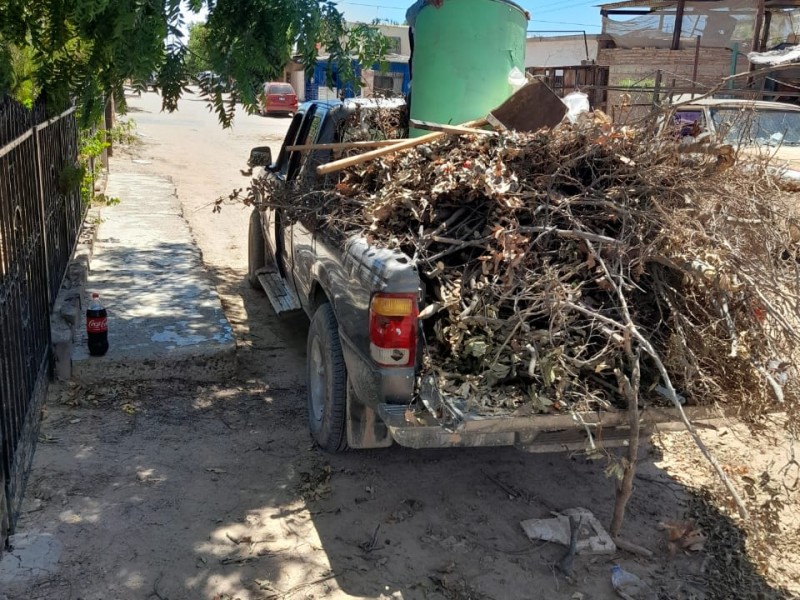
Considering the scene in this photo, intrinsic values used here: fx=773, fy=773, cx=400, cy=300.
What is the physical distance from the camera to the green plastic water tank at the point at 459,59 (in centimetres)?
566

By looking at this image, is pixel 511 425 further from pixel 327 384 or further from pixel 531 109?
pixel 531 109

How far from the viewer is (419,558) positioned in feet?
11.4

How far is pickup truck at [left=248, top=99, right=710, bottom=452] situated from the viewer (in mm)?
3213

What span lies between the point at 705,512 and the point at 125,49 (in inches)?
149

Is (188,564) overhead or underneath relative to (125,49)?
underneath

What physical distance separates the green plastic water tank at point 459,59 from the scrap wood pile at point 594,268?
157 centimetres

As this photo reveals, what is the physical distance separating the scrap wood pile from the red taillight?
0.08 metres

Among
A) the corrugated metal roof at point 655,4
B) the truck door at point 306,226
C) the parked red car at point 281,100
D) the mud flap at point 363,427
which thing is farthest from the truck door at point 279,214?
the parked red car at point 281,100

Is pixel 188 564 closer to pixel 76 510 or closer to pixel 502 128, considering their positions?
pixel 76 510

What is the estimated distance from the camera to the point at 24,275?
450 cm

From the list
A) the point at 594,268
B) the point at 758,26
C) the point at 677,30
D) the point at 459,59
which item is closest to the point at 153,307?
the point at 459,59

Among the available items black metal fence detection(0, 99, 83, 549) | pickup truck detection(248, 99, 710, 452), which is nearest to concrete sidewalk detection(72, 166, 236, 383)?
black metal fence detection(0, 99, 83, 549)

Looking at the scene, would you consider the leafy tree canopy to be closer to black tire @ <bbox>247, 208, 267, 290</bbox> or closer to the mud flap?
the mud flap

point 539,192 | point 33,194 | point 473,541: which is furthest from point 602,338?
point 33,194
